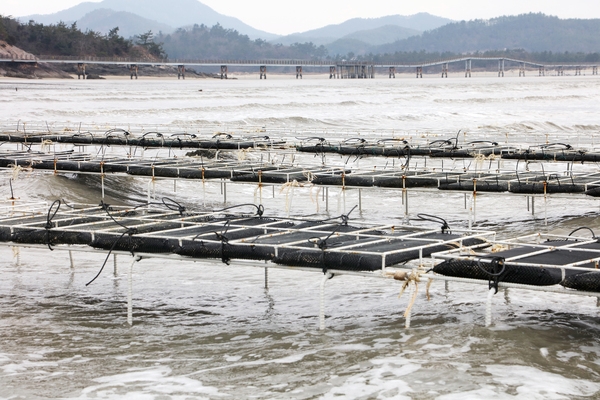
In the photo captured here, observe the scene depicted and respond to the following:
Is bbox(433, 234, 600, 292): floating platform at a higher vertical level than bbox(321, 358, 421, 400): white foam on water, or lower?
higher

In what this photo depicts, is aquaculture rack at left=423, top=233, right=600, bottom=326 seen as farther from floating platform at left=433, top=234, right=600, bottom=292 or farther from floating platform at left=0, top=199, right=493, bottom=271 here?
floating platform at left=0, top=199, right=493, bottom=271

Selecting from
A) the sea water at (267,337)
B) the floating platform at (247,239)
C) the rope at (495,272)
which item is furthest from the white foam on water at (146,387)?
the rope at (495,272)

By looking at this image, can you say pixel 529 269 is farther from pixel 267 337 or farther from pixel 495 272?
pixel 267 337

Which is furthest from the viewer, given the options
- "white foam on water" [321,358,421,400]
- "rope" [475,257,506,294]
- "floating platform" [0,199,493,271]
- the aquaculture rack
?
"floating platform" [0,199,493,271]

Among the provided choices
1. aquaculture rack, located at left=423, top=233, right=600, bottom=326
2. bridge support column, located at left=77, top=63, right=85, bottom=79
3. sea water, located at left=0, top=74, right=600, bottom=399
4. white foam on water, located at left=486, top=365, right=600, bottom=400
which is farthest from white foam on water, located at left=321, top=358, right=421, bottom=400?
bridge support column, located at left=77, top=63, right=85, bottom=79

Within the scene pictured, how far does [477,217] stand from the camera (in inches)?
1086

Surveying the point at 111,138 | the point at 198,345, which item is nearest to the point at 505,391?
the point at 198,345

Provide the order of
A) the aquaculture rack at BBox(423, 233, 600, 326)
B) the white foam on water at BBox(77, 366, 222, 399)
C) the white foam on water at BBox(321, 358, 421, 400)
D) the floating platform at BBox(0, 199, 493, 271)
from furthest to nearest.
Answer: the floating platform at BBox(0, 199, 493, 271)
the aquaculture rack at BBox(423, 233, 600, 326)
the white foam on water at BBox(77, 366, 222, 399)
the white foam on water at BBox(321, 358, 421, 400)

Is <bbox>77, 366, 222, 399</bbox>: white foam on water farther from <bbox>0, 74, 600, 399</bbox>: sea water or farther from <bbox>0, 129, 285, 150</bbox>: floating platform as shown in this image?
<bbox>0, 129, 285, 150</bbox>: floating platform

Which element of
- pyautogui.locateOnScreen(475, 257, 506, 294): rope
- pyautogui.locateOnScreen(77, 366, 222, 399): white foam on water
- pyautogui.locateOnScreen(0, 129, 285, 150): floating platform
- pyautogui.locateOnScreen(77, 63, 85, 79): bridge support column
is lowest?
pyautogui.locateOnScreen(77, 366, 222, 399): white foam on water

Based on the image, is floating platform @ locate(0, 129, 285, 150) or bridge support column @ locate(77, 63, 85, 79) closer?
floating platform @ locate(0, 129, 285, 150)

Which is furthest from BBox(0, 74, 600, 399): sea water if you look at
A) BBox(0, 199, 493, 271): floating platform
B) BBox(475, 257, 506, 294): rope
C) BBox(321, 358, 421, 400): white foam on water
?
BBox(475, 257, 506, 294): rope

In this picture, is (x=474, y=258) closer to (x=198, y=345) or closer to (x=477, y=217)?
(x=198, y=345)

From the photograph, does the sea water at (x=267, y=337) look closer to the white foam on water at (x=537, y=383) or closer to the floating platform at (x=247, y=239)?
the white foam on water at (x=537, y=383)
